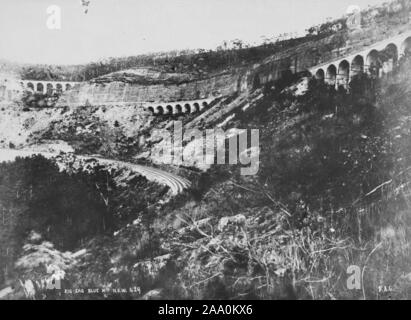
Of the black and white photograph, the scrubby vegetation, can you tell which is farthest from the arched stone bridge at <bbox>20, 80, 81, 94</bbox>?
the scrubby vegetation

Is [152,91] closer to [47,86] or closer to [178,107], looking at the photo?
[178,107]

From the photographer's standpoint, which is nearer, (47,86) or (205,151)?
(205,151)

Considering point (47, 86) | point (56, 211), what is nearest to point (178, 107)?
point (47, 86)

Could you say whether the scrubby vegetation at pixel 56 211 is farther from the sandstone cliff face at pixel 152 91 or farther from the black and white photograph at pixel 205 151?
the sandstone cliff face at pixel 152 91

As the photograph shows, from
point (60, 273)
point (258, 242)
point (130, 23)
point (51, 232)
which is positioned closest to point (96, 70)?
point (130, 23)

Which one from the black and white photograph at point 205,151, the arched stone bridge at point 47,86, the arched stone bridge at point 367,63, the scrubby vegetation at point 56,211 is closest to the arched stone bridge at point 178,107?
the black and white photograph at point 205,151

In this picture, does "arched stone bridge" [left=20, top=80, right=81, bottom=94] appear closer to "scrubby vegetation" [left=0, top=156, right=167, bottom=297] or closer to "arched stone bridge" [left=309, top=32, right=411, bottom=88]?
"scrubby vegetation" [left=0, top=156, right=167, bottom=297]
